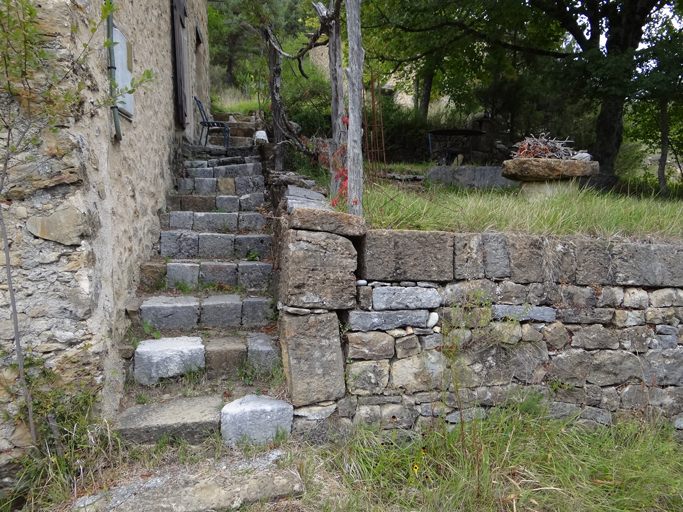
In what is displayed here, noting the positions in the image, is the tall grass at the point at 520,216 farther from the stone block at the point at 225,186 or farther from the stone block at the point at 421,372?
the stone block at the point at 225,186

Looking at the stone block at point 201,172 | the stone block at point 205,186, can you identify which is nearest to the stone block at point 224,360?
the stone block at point 205,186

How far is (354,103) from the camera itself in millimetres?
2918

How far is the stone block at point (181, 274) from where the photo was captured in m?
3.49

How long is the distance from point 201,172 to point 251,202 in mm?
1029

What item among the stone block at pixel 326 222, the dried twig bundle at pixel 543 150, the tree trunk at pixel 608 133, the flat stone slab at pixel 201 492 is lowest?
the flat stone slab at pixel 201 492

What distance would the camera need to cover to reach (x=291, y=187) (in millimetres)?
3713

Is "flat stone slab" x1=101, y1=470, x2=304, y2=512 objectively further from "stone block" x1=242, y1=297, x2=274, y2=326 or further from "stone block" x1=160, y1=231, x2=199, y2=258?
"stone block" x1=160, y1=231, x2=199, y2=258

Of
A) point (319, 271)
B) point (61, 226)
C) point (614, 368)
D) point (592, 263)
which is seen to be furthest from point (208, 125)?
point (614, 368)

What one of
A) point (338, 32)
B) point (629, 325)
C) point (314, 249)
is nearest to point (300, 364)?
point (314, 249)

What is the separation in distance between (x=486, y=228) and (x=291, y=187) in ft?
5.48

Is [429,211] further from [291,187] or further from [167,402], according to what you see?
[167,402]

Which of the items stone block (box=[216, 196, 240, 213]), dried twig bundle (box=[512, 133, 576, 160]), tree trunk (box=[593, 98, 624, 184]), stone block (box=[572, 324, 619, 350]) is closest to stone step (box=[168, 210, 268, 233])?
stone block (box=[216, 196, 240, 213])

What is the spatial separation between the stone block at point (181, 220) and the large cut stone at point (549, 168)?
10.3ft

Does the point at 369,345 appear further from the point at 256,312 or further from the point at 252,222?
the point at 252,222
